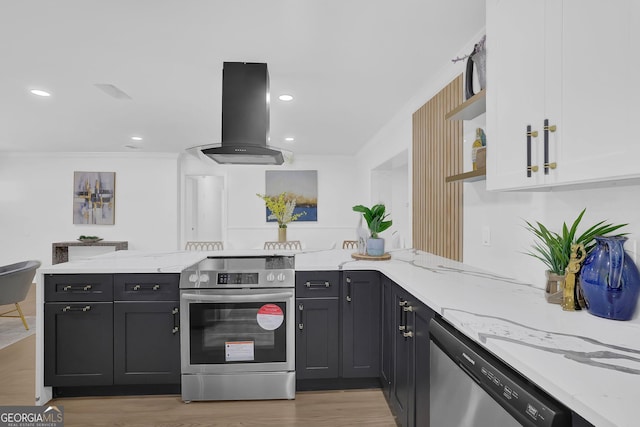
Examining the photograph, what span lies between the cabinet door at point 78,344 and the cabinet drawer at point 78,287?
4 centimetres

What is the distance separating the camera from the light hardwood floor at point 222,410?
2.07 m

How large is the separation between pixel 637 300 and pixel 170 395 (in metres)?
2.66

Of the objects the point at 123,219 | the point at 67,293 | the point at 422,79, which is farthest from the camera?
the point at 123,219

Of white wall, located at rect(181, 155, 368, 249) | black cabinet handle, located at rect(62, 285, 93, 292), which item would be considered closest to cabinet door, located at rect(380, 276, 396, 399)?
black cabinet handle, located at rect(62, 285, 93, 292)

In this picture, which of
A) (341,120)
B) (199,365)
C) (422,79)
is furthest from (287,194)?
(199,365)

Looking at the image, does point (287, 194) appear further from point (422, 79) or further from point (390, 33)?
point (390, 33)

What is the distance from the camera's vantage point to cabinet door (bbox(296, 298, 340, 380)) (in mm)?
2352

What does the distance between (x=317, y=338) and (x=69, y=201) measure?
20.1ft

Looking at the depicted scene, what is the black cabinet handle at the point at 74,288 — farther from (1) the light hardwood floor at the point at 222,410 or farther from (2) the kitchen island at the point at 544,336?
(2) the kitchen island at the point at 544,336

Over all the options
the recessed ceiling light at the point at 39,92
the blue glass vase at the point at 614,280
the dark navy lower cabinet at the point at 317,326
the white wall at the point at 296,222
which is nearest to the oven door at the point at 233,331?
the dark navy lower cabinet at the point at 317,326

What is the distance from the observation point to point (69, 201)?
6.21 metres

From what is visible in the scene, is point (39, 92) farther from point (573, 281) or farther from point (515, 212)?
point (573, 281)

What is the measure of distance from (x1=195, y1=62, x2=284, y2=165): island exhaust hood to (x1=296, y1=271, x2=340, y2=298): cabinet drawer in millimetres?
971

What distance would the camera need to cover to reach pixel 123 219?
6258 mm
